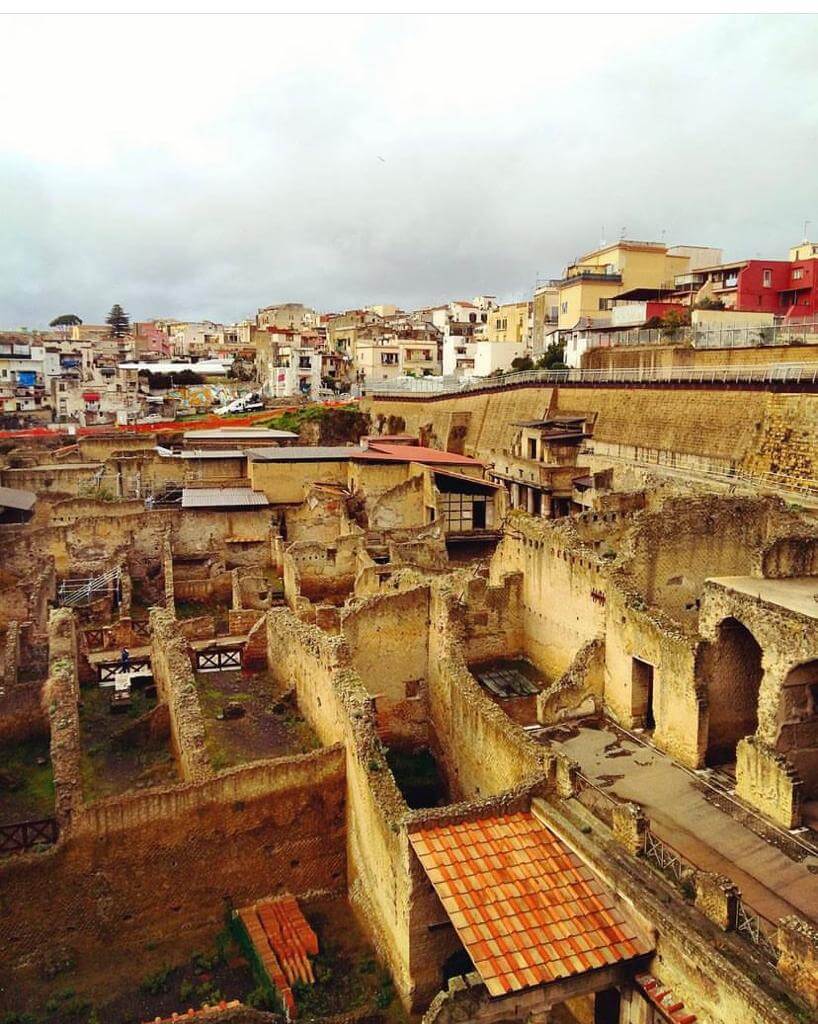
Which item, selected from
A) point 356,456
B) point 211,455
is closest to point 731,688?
point 356,456

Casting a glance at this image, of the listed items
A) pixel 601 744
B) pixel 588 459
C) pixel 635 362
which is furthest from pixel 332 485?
pixel 601 744

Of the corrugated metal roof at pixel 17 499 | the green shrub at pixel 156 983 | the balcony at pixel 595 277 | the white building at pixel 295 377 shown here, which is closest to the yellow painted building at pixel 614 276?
the balcony at pixel 595 277

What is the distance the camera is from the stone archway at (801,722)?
43.2 feet

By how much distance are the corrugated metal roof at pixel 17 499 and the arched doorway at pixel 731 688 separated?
2739 cm

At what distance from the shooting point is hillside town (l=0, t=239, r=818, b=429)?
4694 centimetres

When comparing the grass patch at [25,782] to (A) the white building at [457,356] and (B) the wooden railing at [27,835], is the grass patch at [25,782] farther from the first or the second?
(A) the white building at [457,356]

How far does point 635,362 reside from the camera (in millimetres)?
42344

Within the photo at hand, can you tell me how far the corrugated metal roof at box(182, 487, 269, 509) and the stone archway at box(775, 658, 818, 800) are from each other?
22810 millimetres

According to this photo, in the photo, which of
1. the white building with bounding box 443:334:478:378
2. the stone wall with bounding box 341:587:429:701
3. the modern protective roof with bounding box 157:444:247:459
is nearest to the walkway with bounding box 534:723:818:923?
the stone wall with bounding box 341:587:429:701

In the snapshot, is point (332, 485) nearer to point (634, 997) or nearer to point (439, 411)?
point (439, 411)

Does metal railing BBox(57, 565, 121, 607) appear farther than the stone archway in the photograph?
Yes

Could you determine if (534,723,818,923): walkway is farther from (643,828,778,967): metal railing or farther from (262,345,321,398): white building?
(262,345,321,398): white building

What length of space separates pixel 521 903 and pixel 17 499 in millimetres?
29746

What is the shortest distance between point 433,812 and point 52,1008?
228 inches
